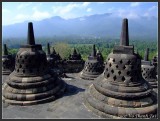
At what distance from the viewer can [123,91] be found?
28.2 feet

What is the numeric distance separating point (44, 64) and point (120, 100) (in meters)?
5.46

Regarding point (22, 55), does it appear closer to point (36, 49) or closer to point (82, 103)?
point (36, 49)

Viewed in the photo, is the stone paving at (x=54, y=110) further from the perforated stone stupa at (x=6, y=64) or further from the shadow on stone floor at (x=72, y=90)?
the perforated stone stupa at (x=6, y=64)

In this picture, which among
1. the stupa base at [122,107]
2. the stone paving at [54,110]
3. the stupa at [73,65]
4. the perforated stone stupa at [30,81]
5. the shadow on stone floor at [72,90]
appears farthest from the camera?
the stupa at [73,65]

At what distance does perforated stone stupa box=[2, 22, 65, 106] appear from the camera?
10.3 meters

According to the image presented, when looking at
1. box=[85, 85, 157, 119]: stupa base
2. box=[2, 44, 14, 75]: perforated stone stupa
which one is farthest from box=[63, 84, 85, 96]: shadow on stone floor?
box=[2, 44, 14, 75]: perforated stone stupa

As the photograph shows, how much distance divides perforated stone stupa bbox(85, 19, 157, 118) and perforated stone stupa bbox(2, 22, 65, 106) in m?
2.74

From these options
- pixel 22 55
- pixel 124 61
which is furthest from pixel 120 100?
pixel 22 55

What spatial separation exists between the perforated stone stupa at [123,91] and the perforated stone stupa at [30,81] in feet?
8.98

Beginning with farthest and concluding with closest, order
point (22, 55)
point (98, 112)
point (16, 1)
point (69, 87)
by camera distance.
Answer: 1. point (69, 87)
2. point (22, 55)
3. point (98, 112)
4. point (16, 1)

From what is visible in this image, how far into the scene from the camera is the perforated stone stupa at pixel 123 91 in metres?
8.34

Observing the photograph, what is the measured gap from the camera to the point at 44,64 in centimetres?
1155

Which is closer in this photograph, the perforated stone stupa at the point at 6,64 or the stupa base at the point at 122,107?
the stupa base at the point at 122,107

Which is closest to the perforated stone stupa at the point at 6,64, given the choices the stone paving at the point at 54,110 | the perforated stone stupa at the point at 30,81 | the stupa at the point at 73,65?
the stupa at the point at 73,65
